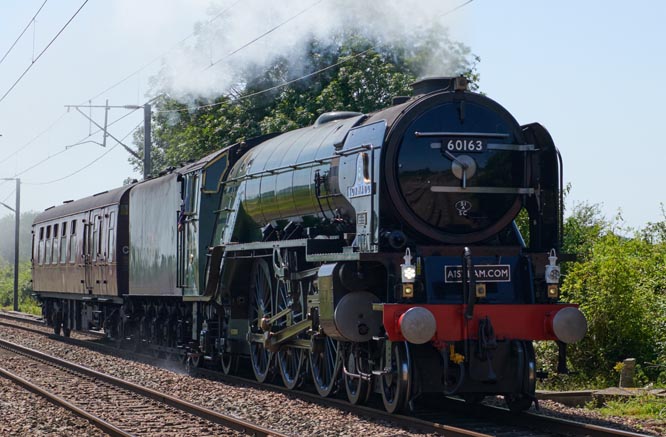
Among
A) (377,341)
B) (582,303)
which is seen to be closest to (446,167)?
(377,341)

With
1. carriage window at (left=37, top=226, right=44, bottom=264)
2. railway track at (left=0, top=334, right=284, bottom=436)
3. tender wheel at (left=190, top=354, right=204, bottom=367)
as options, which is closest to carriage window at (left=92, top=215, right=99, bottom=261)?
railway track at (left=0, top=334, right=284, bottom=436)

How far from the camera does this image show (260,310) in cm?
1394

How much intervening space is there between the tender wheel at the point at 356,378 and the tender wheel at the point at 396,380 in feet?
1.08

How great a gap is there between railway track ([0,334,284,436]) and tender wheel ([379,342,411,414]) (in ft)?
4.69

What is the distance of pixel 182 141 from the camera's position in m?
33.2

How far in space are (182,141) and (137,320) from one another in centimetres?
1312

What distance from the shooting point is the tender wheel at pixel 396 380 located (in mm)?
9938

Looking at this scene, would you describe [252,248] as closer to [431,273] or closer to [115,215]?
[431,273]

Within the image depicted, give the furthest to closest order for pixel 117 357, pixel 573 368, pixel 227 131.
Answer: pixel 227 131 → pixel 117 357 → pixel 573 368

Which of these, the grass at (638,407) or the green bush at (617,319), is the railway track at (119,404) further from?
the green bush at (617,319)

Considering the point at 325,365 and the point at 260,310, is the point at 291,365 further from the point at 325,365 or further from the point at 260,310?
the point at 325,365

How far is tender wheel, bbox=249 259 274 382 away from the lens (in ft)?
45.1

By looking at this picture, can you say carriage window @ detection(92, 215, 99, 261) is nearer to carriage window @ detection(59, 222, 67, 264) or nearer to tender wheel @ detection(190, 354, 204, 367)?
carriage window @ detection(59, 222, 67, 264)

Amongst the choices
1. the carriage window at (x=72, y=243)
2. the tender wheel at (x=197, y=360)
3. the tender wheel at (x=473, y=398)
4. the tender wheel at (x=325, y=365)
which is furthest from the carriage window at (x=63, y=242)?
the tender wheel at (x=473, y=398)
